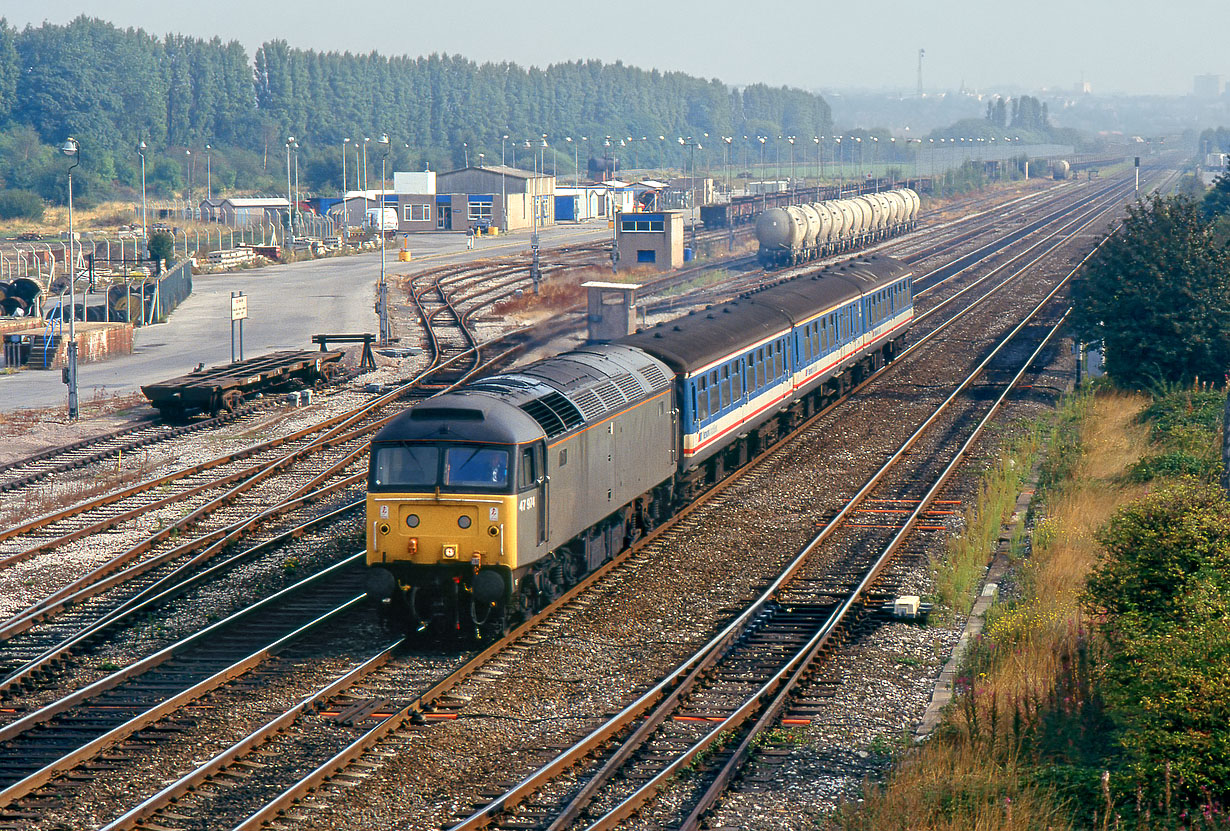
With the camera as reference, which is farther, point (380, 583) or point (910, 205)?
point (910, 205)

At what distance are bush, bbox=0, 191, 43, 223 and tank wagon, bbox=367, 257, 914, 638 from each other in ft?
347

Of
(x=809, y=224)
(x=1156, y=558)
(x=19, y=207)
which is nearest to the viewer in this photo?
(x=1156, y=558)

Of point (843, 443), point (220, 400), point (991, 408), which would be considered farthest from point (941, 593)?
point (220, 400)

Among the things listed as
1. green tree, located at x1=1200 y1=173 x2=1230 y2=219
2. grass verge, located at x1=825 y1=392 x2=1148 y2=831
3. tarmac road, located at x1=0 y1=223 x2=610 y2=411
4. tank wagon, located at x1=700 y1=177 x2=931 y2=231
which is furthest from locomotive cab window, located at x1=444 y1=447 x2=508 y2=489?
tank wagon, located at x1=700 y1=177 x2=931 y2=231

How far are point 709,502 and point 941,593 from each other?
22.9ft

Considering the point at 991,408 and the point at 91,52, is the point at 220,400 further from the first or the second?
the point at 91,52

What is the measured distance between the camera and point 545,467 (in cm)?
1789

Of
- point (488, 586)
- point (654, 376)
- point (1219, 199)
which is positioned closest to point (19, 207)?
point (1219, 199)

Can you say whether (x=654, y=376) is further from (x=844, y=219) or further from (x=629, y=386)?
(x=844, y=219)

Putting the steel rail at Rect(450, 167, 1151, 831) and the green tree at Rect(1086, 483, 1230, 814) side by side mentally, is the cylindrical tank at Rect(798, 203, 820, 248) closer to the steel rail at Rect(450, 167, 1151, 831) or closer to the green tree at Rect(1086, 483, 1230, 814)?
the steel rail at Rect(450, 167, 1151, 831)

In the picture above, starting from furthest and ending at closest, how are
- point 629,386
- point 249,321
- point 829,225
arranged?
point 829,225 < point 249,321 < point 629,386

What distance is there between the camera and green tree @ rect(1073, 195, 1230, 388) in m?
35.4

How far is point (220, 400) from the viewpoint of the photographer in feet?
117

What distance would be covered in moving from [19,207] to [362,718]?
384ft
